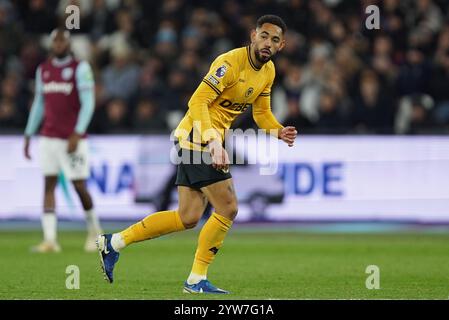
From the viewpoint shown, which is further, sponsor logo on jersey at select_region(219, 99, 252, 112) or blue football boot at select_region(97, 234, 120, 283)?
blue football boot at select_region(97, 234, 120, 283)

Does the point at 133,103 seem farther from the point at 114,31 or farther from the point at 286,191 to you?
the point at 286,191

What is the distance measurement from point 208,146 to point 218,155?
1.18ft

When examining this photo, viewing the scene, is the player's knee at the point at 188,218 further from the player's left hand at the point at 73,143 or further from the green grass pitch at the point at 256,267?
the player's left hand at the point at 73,143

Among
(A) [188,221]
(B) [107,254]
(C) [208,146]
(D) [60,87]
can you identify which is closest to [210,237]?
(A) [188,221]

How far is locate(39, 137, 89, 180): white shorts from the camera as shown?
13.6m

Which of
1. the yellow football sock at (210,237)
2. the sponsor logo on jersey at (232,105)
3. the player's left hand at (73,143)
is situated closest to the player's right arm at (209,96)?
the sponsor logo on jersey at (232,105)

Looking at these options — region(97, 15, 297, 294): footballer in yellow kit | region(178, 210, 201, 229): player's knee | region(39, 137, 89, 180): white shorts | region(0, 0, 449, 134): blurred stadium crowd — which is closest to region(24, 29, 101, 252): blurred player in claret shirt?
region(39, 137, 89, 180): white shorts

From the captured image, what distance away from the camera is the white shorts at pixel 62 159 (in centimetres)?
1363

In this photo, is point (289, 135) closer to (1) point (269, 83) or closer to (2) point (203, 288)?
(1) point (269, 83)

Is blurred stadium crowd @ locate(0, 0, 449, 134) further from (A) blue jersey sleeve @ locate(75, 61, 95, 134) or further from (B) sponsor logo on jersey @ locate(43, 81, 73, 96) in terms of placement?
(A) blue jersey sleeve @ locate(75, 61, 95, 134)

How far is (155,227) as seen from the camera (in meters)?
9.38

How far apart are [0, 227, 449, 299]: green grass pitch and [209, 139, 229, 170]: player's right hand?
1011 millimetres

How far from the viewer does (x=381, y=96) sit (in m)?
18.1
